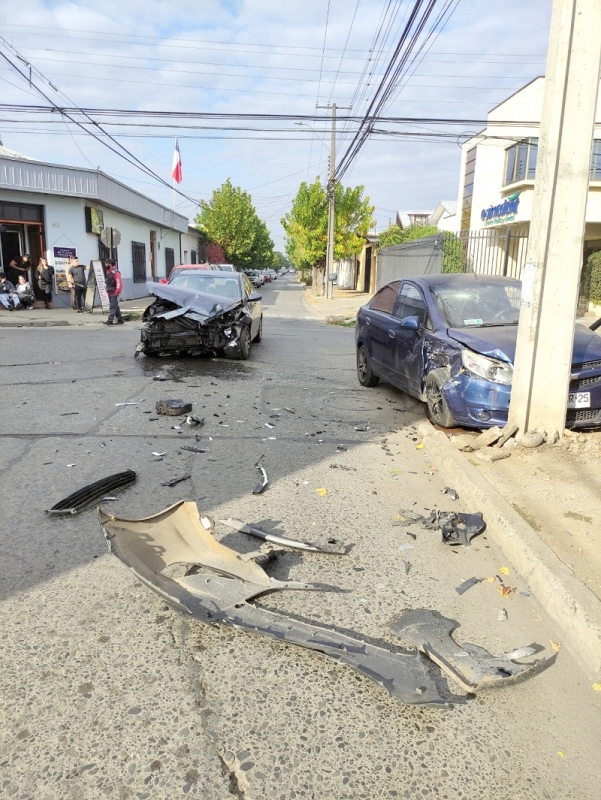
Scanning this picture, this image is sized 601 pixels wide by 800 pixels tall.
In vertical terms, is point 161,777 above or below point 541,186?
below

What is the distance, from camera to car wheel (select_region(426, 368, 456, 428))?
20.5ft

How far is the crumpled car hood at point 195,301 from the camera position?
10242 mm

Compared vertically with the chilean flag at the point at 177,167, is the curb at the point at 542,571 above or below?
below

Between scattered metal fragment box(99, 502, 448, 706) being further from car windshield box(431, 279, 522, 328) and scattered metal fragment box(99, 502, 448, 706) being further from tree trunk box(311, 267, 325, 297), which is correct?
tree trunk box(311, 267, 325, 297)

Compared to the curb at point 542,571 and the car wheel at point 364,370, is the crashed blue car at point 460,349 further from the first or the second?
the curb at point 542,571

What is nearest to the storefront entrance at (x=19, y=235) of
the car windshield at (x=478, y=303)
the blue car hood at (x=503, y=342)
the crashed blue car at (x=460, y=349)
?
the crashed blue car at (x=460, y=349)

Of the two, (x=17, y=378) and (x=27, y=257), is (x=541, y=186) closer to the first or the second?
(x=17, y=378)

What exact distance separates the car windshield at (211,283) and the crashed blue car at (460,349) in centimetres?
389

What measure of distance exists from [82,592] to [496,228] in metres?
28.6

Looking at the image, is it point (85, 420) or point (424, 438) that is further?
point (85, 420)

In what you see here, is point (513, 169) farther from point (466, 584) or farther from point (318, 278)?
point (466, 584)

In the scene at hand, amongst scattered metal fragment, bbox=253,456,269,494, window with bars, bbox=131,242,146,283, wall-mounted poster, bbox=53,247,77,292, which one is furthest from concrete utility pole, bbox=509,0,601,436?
window with bars, bbox=131,242,146,283

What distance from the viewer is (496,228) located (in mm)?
28422

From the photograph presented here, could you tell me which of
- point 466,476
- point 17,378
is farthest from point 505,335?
point 17,378
